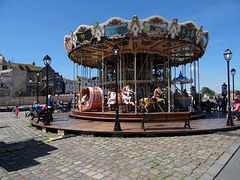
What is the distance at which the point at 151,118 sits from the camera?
296 inches

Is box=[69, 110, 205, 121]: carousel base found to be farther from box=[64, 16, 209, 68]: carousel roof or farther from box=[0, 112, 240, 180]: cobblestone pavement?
box=[64, 16, 209, 68]: carousel roof

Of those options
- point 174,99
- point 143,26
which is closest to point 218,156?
point 143,26

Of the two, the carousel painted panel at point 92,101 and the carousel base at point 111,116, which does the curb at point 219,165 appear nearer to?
the carousel base at point 111,116

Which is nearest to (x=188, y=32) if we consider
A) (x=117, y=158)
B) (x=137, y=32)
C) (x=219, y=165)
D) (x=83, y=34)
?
(x=137, y=32)

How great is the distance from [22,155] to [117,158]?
3000 mm

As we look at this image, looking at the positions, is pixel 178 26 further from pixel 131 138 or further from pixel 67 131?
pixel 67 131

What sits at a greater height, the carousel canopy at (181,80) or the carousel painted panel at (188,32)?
the carousel painted panel at (188,32)

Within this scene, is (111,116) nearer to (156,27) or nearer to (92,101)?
(92,101)

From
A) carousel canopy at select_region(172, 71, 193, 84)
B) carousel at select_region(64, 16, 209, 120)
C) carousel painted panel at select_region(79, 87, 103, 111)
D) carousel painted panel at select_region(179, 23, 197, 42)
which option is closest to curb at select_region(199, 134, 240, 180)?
carousel at select_region(64, 16, 209, 120)

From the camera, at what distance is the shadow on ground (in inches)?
169

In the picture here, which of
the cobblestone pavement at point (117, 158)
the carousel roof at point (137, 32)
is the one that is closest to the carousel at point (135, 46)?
the carousel roof at point (137, 32)

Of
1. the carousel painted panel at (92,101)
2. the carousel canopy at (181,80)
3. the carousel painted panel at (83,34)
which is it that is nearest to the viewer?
the carousel painted panel at (83,34)

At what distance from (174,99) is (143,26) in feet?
28.7

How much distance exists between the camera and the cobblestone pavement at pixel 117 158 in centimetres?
371
